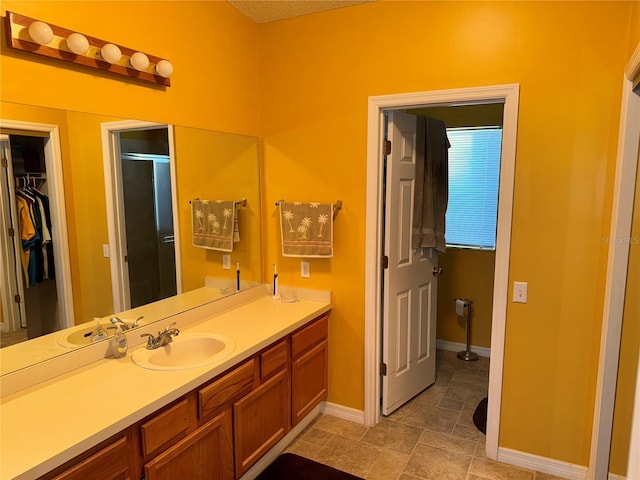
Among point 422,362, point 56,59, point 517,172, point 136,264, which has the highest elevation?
point 56,59

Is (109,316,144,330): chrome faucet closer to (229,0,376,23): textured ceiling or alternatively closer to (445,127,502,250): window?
(229,0,376,23): textured ceiling

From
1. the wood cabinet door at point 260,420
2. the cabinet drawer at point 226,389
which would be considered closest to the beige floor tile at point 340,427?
the wood cabinet door at point 260,420

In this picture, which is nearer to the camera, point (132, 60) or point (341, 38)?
point (132, 60)

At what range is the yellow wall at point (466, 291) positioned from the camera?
3912mm

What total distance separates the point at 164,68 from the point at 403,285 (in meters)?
1.99

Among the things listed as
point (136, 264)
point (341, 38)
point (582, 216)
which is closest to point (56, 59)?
point (136, 264)

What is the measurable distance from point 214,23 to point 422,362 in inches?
109

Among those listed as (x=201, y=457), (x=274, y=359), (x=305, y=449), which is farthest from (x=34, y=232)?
(x=305, y=449)

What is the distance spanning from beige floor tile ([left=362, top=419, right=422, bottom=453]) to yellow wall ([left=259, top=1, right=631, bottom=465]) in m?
0.41

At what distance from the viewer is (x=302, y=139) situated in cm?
282

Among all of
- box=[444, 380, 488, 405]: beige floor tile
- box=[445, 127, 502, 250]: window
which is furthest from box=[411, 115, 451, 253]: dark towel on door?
box=[444, 380, 488, 405]: beige floor tile

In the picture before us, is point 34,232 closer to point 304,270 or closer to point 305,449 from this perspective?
point 304,270

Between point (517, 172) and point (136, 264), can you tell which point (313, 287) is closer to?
point (136, 264)

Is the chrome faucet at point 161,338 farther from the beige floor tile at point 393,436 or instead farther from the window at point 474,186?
the window at point 474,186
